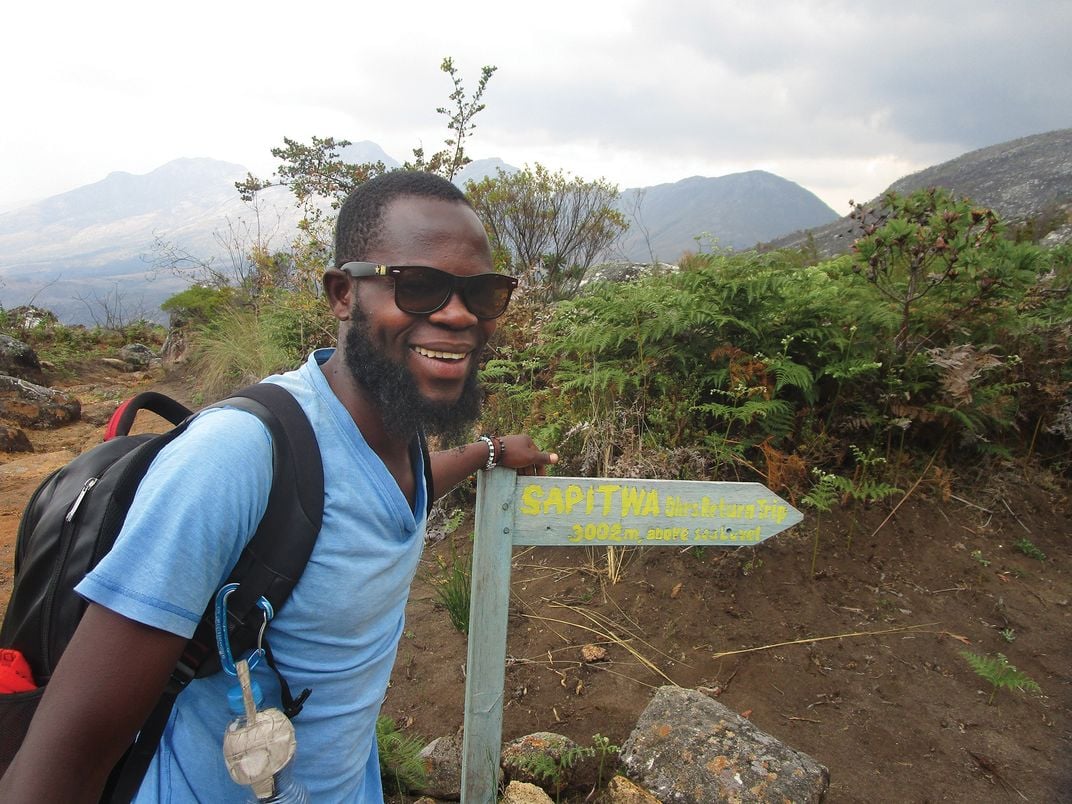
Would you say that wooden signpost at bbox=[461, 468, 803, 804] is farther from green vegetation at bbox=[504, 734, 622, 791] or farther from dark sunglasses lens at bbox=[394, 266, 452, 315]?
dark sunglasses lens at bbox=[394, 266, 452, 315]

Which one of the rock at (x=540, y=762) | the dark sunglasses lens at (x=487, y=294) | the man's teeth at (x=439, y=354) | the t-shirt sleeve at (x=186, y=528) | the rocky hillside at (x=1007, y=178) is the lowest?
the rock at (x=540, y=762)

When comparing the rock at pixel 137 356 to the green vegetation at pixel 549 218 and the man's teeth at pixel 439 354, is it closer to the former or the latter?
the green vegetation at pixel 549 218

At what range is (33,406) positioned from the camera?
7.99m

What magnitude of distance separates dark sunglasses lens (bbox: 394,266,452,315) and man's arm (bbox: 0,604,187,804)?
2.46ft

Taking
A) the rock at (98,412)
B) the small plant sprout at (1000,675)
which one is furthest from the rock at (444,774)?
the rock at (98,412)

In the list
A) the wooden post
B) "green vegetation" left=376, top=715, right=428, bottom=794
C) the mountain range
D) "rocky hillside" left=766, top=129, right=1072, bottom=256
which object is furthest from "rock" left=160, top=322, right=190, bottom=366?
"rocky hillside" left=766, top=129, right=1072, bottom=256

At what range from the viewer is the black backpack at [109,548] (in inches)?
36.9

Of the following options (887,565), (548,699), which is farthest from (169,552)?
(887,565)

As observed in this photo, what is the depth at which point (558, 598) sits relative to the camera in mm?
3406

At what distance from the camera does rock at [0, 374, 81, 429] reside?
7.85 meters

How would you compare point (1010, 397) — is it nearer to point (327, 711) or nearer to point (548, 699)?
point (548, 699)

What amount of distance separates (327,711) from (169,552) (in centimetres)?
60

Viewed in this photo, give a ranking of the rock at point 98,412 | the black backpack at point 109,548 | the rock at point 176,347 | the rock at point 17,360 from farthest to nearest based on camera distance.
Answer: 1. the rock at point 176,347
2. the rock at point 17,360
3. the rock at point 98,412
4. the black backpack at point 109,548

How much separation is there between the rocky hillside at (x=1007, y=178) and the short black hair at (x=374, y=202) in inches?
746
